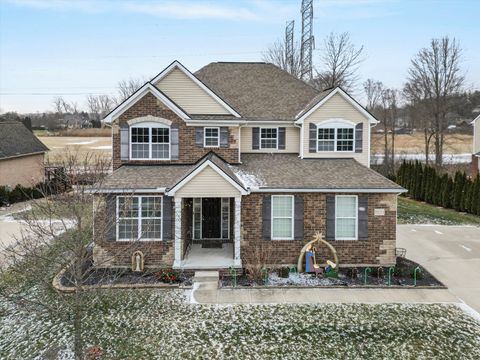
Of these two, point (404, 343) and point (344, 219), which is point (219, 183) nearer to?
point (344, 219)

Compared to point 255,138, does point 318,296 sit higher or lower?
lower

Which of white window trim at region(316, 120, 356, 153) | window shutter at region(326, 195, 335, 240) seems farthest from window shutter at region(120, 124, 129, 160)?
window shutter at region(326, 195, 335, 240)

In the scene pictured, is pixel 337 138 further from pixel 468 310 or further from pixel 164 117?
pixel 468 310

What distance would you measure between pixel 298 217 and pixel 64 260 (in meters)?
8.05

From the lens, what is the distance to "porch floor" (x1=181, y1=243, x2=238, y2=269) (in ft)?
50.2

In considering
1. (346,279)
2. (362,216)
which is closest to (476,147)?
(362,216)

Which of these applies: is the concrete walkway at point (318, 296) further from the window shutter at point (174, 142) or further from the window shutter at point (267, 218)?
the window shutter at point (174, 142)

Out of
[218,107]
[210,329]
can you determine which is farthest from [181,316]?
[218,107]

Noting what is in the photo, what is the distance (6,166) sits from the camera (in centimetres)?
3139

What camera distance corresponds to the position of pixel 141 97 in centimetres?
1747

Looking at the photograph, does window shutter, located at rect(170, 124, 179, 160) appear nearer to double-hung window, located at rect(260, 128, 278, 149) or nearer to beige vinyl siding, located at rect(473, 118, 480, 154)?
double-hung window, located at rect(260, 128, 278, 149)

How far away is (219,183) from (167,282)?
3758mm

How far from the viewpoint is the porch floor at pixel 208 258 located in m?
15.3

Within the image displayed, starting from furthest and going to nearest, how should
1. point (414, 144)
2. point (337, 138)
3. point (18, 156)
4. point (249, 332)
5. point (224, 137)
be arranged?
point (414, 144) → point (18, 156) → point (337, 138) → point (224, 137) → point (249, 332)
